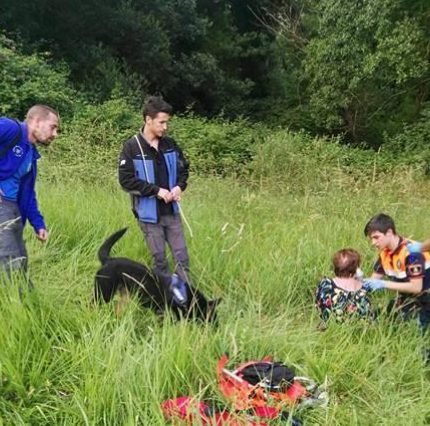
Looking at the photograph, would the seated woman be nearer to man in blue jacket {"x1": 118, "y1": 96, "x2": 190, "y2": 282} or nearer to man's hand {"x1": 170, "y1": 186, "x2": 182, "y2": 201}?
man in blue jacket {"x1": 118, "y1": 96, "x2": 190, "y2": 282}

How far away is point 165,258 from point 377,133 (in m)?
17.3

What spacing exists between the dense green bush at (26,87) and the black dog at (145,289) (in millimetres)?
9496

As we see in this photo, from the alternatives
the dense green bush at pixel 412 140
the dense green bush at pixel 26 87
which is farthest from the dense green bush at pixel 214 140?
the dense green bush at pixel 412 140

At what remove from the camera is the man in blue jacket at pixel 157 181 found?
4.08 metres

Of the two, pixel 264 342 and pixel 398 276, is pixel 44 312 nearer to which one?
pixel 264 342

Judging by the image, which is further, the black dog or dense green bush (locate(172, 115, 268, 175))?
dense green bush (locate(172, 115, 268, 175))

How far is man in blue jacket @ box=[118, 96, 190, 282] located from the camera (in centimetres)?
408

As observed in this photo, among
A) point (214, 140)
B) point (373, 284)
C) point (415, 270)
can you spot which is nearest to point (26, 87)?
point (214, 140)

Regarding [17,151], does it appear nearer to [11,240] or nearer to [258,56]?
[11,240]

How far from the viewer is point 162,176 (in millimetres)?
4234

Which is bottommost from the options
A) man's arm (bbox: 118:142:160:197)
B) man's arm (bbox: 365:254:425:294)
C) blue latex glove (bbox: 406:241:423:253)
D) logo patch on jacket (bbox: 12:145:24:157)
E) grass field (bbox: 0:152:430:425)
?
grass field (bbox: 0:152:430:425)

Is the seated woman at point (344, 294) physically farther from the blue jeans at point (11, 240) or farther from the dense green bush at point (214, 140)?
the dense green bush at point (214, 140)

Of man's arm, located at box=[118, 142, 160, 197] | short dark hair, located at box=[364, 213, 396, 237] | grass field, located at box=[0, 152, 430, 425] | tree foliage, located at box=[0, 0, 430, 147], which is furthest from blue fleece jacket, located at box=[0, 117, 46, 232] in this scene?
tree foliage, located at box=[0, 0, 430, 147]


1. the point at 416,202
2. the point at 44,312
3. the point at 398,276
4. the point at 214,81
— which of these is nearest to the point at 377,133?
the point at 214,81
